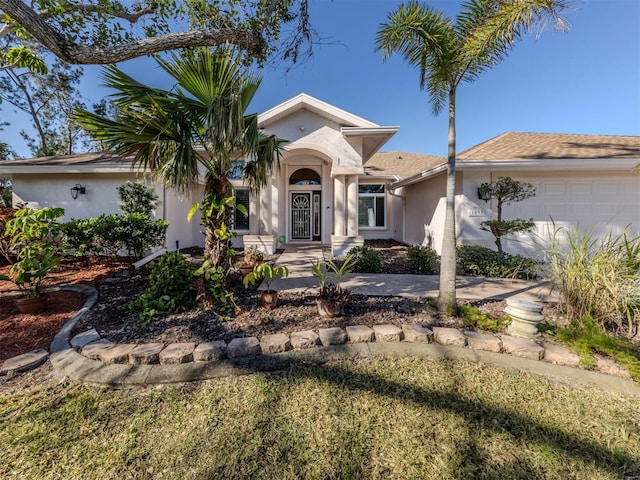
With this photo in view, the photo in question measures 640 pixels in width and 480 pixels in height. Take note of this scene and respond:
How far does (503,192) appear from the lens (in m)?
7.56

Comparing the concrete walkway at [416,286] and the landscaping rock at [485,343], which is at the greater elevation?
the concrete walkway at [416,286]

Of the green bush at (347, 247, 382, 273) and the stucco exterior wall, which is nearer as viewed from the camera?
the green bush at (347, 247, 382, 273)

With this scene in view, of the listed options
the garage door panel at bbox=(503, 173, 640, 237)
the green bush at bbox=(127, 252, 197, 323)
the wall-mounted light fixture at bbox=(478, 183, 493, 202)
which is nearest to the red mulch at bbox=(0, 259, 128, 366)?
the green bush at bbox=(127, 252, 197, 323)

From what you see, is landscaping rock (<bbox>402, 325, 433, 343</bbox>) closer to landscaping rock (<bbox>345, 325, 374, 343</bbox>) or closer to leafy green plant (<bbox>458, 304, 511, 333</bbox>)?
landscaping rock (<bbox>345, 325, 374, 343</bbox>)

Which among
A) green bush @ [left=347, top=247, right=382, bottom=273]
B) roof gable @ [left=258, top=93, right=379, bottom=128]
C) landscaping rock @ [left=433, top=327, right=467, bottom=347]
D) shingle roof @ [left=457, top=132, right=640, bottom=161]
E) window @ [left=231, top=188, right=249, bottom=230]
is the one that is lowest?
landscaping rock @ [left=433, top=327, right=467, bottom=347]

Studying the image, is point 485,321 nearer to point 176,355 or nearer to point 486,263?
point 486,263

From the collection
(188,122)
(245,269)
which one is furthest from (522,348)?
(188,122)

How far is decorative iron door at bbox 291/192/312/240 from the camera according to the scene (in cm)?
1205

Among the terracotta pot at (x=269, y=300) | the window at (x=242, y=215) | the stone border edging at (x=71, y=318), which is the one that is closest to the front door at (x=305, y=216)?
the window at (x=242, y=215)

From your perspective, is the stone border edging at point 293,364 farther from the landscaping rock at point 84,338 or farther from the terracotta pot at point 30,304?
the terracotta pot at point 30,304

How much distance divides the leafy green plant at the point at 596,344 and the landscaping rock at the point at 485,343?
0.80 metres

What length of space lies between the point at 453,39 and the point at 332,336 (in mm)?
4776

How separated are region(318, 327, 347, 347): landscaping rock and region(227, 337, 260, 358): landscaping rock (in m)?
0.81

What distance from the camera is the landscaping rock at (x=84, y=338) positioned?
3282 mm
